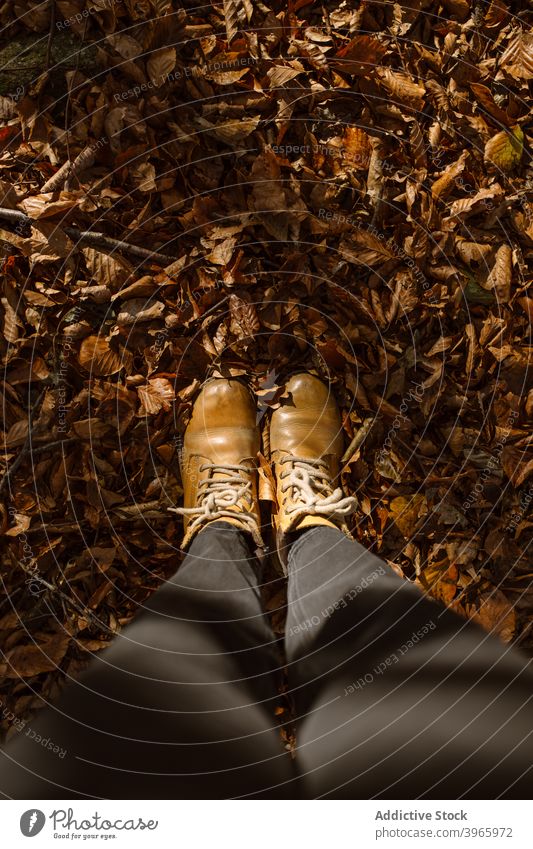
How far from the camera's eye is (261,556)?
1.04 metres

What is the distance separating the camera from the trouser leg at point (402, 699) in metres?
0.69

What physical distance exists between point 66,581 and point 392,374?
75 cm

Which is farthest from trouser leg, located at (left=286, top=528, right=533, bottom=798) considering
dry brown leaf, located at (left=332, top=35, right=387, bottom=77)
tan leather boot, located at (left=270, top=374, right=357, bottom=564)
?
dry brown leaf, located at (left=332, top=35, right=387, bottom=77)

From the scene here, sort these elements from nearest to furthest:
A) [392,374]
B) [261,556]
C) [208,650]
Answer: [208,650] < [261,556] < [392,374]

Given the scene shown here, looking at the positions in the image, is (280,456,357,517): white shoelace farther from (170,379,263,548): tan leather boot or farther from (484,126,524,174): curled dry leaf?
(484,126,524,174): curled dry leaf

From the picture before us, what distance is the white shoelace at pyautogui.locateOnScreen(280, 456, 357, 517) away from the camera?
101 centimetres

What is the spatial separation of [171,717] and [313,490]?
50cm

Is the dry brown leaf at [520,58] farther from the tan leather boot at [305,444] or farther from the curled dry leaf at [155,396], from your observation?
the curled dry leaf at [155,396]

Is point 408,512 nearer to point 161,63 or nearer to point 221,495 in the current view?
point 221,495

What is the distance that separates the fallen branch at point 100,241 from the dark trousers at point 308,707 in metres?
0.64

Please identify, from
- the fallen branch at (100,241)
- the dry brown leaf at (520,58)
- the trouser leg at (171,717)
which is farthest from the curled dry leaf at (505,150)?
the trouser leg at (171,717)

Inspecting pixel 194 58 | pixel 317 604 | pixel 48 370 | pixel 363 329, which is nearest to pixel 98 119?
pixel 194 58

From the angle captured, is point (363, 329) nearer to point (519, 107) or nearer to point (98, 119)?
point (519, 107)

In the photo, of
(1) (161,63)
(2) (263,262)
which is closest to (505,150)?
(2) (263,262)
